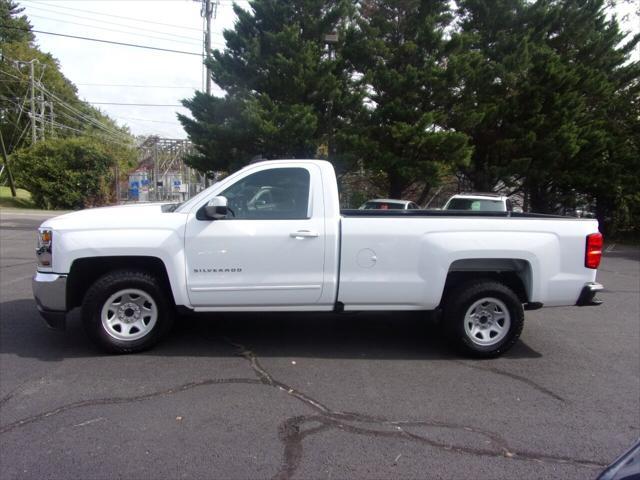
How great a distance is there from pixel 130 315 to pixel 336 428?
2.45m

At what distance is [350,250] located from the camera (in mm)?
4996

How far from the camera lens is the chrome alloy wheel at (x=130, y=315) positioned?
4988mm

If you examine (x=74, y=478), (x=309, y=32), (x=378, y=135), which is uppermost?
(x=309, y=32)

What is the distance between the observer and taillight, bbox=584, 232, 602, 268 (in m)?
5.13

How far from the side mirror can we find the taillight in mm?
3536

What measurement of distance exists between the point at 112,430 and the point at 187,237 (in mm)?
1889

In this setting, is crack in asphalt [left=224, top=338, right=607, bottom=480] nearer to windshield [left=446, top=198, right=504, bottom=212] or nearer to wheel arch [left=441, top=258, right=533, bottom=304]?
wheel arch [left=441, top=258, right=533, bottom=304]

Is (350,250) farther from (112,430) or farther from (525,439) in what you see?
(112,430)

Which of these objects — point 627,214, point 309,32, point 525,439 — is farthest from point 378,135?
point 525,439

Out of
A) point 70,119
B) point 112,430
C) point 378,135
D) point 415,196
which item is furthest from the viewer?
point 70,119

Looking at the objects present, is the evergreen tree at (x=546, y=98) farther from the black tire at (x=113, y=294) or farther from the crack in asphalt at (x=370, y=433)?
the crack in asphalt at (x=370, y=433)

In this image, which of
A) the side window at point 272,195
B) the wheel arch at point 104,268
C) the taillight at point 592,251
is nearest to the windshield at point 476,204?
the taillight at point 592,251

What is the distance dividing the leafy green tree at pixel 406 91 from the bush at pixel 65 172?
59.0 feet

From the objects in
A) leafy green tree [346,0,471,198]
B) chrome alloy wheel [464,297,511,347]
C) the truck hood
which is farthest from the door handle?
leafy green tree [346,0,471,198]
